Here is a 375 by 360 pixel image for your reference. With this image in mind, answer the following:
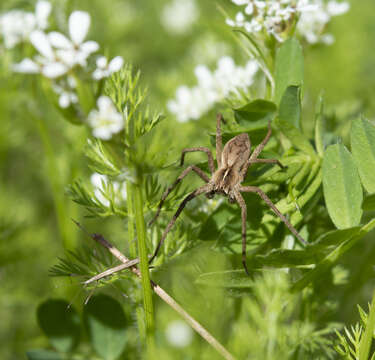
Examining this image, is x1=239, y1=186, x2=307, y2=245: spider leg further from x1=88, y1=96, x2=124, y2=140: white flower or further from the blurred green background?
x1=88, y1=96, x2=124, y2=140: white flower

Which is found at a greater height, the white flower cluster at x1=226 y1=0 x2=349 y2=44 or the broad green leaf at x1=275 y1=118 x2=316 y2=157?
the white flower cluster at x1=226 y1=0 x2=349 y2=44

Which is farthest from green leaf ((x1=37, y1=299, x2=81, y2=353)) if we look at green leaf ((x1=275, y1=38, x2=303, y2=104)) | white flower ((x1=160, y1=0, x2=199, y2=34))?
white flower ((x1=160, y1=0, x2=199, y2=34))

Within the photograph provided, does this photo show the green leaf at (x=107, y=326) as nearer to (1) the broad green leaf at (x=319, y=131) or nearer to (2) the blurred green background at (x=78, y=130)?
(2) the blurred green background at (x=78, y=130)

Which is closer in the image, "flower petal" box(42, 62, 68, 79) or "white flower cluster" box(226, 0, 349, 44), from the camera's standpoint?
"flower petal" box(42, 62, 68, 79)

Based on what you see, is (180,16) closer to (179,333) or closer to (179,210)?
(179,210)

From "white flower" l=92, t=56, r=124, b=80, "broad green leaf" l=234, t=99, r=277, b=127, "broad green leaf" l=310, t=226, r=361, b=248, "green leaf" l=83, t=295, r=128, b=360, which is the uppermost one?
"white flower" l=92, t=56, r=124, b=80

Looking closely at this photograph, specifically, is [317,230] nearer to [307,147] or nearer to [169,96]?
[307,147]

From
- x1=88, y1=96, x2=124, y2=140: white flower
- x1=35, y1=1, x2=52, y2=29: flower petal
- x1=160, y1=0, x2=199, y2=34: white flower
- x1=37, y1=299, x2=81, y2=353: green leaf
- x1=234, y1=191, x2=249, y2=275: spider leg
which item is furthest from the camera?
x1=160, y1=0, x2=199, y2=34: white flower

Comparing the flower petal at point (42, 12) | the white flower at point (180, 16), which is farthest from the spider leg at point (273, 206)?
the white flower at point (180, 16)
